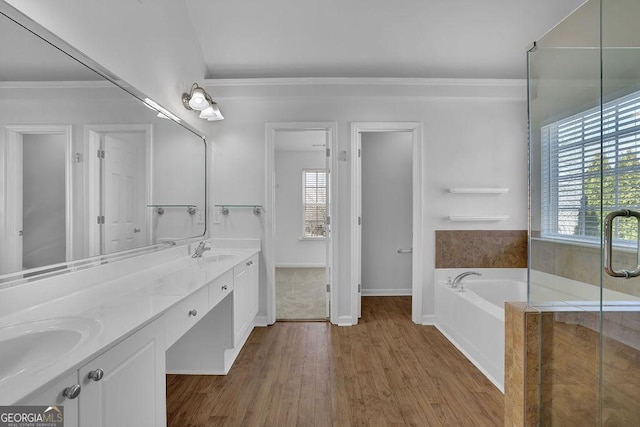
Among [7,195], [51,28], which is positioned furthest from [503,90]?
[7,195]

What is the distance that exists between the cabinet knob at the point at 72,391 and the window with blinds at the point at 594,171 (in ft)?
5.94

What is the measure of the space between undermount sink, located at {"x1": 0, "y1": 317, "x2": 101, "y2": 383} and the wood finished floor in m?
1.00

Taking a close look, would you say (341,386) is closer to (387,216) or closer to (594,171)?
(594,171)

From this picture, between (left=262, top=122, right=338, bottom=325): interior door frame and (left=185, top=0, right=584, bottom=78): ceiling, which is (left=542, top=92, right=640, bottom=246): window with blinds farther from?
(left=262, top=122, right=338, bottom=325): interior door frame

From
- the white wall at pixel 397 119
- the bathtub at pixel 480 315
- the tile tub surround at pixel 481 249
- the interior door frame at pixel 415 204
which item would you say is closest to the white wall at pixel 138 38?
the white wall at pixel 397 119

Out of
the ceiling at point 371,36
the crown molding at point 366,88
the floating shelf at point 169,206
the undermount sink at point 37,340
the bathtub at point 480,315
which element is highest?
the ceiling at point 371,36

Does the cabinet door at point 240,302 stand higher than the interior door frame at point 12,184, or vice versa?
the interior door frame at point 12,184

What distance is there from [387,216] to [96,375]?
12.1 ft

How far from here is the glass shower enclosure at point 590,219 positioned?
1170mm

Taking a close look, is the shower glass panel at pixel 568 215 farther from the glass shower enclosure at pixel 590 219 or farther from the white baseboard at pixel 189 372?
the white baseboard at pixel 189 372

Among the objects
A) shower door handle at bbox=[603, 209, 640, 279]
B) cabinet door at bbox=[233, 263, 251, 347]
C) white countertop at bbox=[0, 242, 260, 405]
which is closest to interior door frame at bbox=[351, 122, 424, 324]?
cabinet door at bbox=[233, 263, 251, 347]

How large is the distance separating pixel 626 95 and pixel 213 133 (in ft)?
9.90

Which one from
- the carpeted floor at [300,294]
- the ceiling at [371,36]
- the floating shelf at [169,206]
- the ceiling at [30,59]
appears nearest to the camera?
the ceiling at [30,59]

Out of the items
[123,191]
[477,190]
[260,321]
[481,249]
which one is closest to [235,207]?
[260,321]
